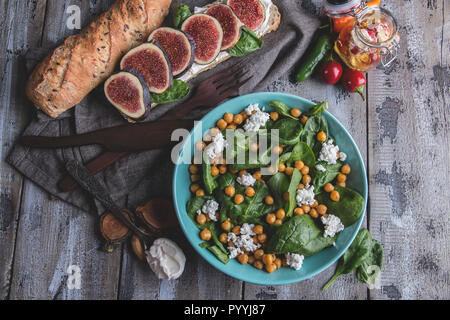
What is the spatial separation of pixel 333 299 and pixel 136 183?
1.78m

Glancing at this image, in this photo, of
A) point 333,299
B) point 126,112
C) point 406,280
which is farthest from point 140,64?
point 406,280

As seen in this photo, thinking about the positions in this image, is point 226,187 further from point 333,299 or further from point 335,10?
point 335,10

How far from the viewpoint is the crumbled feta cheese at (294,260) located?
2676 millimetres

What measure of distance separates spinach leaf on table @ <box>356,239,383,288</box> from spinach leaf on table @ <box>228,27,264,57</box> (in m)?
1.78

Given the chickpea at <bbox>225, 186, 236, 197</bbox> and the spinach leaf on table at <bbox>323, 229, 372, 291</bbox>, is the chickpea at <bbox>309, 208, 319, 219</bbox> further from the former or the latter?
the chickpea at <bbox>225, 186, 236, 197</bbox>

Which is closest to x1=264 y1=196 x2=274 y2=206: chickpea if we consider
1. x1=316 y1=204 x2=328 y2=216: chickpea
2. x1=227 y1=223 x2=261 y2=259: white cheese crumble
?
x1=227 y1=223 x2=261 y2=259: white cheese crumble

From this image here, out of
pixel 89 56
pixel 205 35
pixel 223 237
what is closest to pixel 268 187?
pixel 223 237

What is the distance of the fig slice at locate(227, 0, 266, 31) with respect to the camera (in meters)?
2.96

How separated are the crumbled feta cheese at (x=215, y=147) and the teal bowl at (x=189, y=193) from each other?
0.14 meters

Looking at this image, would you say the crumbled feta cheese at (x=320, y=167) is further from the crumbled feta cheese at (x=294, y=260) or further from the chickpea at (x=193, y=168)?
the chickpea at (x=193, y=168)

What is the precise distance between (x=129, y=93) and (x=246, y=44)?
3.17 ft

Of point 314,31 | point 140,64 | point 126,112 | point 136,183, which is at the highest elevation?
point 314,31

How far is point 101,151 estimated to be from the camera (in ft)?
9.57
